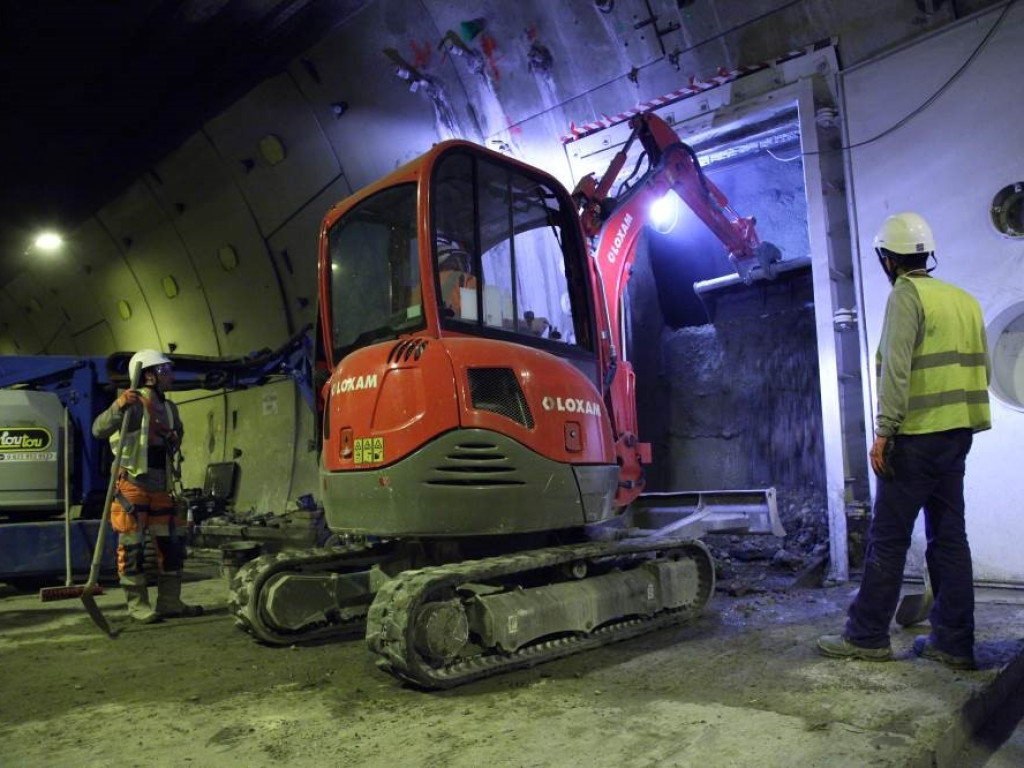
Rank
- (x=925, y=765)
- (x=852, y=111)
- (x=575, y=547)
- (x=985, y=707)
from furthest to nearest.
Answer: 1. (x=852, y=111)
2. (x=575, y=547)
3. (x=985, y=707)
4. (x=925, y=765)

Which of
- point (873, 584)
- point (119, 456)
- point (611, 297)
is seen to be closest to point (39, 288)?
point (119, 456)

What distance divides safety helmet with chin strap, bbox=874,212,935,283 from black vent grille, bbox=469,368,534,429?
5.65 ft

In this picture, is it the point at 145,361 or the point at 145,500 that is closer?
the point at 145,500

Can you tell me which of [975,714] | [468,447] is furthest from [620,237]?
[975,714]

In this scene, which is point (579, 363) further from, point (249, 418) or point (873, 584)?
point (249, 418)

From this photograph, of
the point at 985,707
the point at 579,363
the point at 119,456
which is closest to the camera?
the point at 985,707

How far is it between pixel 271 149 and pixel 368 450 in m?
7.07

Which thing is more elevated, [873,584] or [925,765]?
[873,584]

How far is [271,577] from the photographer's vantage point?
377 cm

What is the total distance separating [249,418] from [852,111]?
9178 millimetres

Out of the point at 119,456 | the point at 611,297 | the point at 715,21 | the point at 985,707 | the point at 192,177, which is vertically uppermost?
the point at 192,177

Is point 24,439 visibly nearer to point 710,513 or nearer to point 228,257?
point 228,257

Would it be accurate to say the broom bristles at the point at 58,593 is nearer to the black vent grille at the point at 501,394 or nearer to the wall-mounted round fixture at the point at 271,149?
the black vent grille at the point at 501,394

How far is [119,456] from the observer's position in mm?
4871
